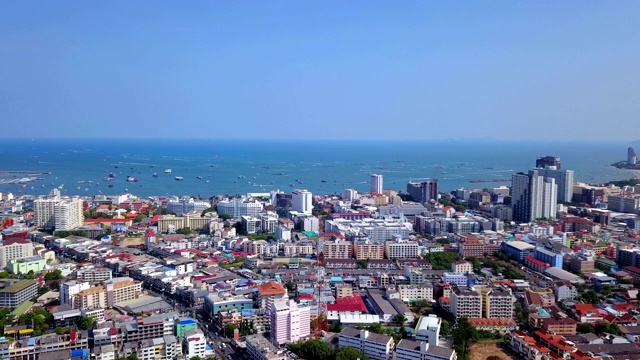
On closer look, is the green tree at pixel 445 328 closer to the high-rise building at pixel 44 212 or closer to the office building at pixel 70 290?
the office building at pixel 70 290

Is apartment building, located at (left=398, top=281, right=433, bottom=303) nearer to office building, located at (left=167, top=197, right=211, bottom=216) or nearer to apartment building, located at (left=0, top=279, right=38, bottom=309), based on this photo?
apartment building, located at (left=0, top=279, right=38, bottom=309)

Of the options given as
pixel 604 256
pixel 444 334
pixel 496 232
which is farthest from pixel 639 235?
pixel 444 334

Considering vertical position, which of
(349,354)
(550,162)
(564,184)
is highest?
(550,162)

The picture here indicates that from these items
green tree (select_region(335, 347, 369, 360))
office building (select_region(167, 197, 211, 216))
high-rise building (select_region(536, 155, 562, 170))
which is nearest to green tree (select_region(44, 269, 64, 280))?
green tree (select_region(335, 347, 369, 360))

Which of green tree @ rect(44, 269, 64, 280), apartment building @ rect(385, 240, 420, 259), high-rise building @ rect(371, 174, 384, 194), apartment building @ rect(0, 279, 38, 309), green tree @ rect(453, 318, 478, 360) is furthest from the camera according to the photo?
high-rise building @ rect(371, 174, 384, 194)

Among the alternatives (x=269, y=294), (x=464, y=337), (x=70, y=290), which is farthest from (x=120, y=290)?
(x=464, y=337)

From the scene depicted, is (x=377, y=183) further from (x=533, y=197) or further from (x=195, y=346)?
(x=195, y=346)
